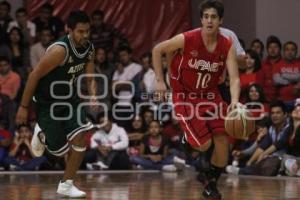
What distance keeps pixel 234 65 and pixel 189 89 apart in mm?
555

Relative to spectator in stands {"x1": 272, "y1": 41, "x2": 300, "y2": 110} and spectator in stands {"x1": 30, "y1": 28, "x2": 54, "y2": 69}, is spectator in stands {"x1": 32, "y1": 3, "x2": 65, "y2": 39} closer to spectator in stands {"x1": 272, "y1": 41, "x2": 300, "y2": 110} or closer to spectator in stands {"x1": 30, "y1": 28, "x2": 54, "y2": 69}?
spectator in stands {"x1": 30, "y1": 28, "x2": 54, "y2": 69}

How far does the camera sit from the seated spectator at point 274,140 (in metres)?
13.4

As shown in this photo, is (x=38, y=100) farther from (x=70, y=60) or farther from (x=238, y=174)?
(x=238, y=174)

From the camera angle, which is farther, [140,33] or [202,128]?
[140,33]

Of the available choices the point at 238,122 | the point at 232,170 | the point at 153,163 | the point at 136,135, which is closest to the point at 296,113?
the point at 232,170

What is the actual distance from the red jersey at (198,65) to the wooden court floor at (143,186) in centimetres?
124

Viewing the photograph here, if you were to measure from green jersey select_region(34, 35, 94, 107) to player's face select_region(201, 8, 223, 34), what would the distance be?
53.8 inches

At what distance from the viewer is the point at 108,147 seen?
14.9 m

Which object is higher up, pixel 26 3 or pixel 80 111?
pixel 26 3

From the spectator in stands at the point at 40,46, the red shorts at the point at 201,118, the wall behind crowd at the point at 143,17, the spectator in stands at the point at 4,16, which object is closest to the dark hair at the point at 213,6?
the red shorts at the point at 201,118

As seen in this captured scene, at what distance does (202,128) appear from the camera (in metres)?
8.49

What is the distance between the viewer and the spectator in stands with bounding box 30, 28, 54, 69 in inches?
620

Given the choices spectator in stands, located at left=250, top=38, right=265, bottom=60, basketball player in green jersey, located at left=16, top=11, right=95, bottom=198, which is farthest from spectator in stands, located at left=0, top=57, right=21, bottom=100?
basketball player in green jersey, located at left=16, top=11, right=95, bottom=198

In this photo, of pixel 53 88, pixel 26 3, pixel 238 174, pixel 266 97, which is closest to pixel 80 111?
pixel 53 88
